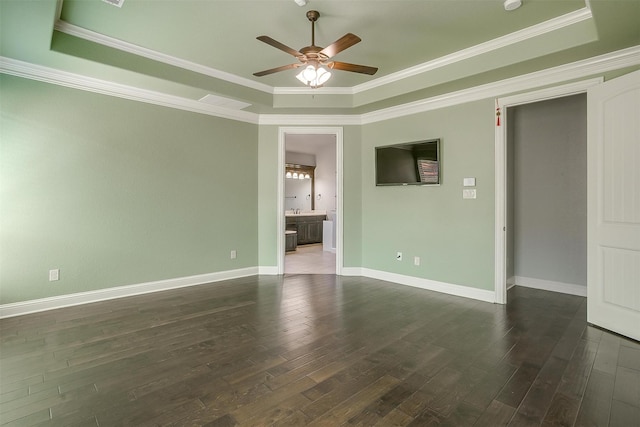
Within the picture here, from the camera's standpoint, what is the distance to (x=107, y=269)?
4059mm

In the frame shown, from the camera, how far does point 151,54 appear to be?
364cm

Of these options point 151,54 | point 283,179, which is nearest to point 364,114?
point 283,179

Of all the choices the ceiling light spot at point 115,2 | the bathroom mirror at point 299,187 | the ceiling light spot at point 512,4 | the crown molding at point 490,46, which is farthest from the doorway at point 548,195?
the bathroom mirror at point 299,187

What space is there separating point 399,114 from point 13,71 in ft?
15.5

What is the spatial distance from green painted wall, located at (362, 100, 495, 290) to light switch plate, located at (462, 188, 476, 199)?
54 millimetres

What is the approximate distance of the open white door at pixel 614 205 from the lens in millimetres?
2865

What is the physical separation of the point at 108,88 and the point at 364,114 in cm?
361

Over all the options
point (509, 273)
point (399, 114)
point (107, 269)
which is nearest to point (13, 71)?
point (107, 269)

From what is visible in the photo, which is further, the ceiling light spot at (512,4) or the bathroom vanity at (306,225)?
the bathroom vanity at (306,225)

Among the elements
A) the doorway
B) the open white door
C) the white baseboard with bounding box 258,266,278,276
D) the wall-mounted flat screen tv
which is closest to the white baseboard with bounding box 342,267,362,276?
the white baseboard with bounding box 258,266,278,276

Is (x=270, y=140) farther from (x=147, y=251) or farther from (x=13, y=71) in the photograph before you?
(x=13, y=71)

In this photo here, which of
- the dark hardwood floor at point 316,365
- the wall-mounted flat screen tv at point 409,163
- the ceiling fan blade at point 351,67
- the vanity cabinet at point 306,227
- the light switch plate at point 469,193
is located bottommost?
the dark hardwood floor at point 316,365

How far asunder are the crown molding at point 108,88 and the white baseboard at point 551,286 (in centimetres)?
505

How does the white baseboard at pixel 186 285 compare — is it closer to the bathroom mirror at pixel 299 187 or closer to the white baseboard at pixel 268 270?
the white baseboard at pixel 268 270
